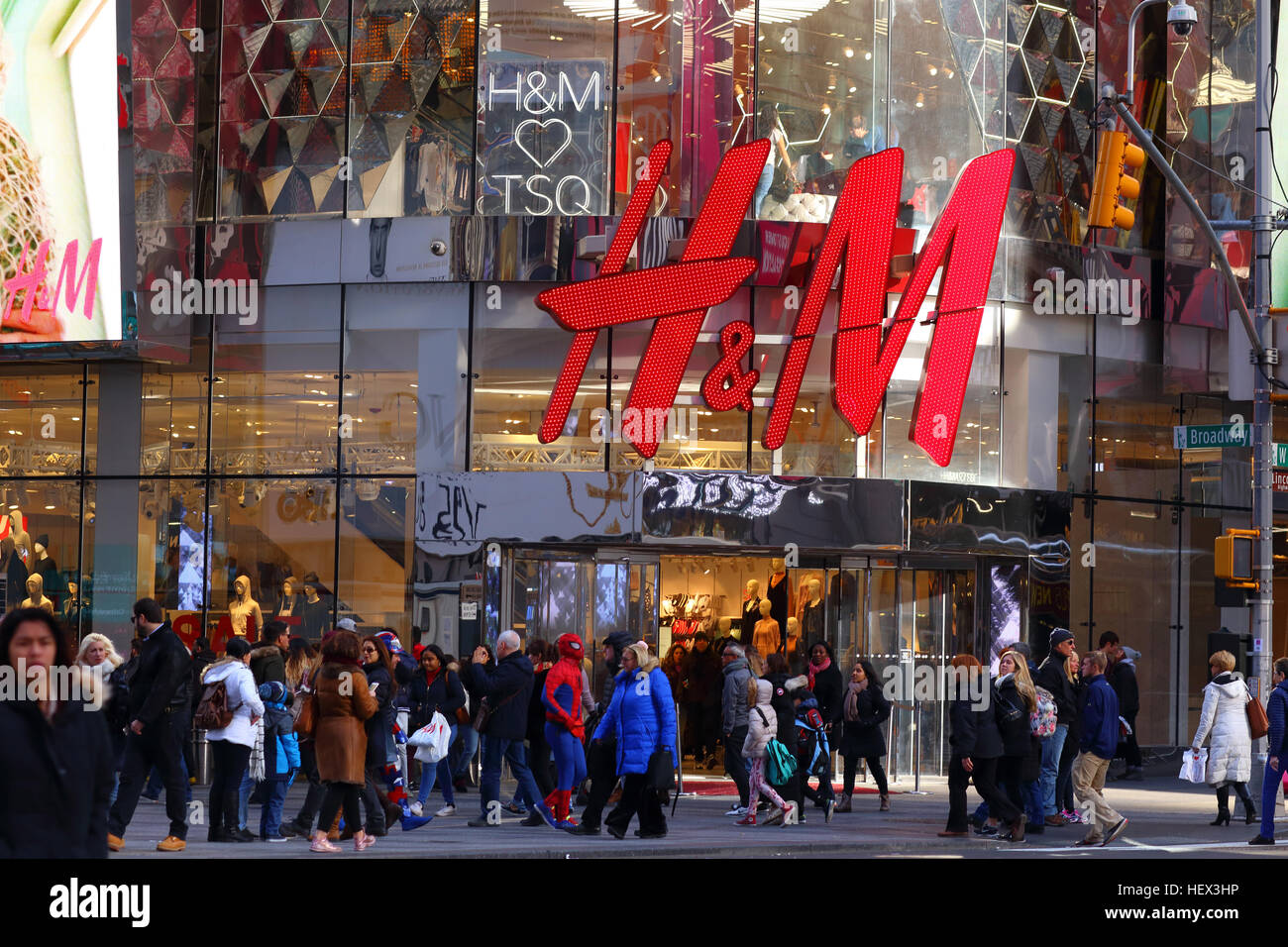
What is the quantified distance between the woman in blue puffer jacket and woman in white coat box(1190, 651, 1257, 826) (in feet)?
19.7

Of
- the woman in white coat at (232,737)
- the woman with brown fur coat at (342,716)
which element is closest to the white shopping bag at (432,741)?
the woman in white coat at (232,737)

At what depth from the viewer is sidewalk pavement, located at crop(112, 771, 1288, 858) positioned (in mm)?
15164

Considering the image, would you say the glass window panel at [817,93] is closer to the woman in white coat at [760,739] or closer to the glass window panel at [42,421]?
the woman in white coat at [760,739]

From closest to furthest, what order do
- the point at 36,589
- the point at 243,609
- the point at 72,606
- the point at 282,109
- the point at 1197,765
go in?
the point at 1197,765, the point at 243,609, the point at 282,109, the point at 72,606, the point at 36,589

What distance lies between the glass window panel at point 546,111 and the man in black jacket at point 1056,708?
9.48 m

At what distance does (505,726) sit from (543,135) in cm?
987

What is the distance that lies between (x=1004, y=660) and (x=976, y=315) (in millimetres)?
8542

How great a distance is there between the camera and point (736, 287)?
78.5ft

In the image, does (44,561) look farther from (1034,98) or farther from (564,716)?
(1034,98)

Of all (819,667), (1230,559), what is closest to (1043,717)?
(819,667)

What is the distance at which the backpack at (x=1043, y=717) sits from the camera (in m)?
17.1

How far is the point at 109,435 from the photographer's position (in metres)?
26.2
